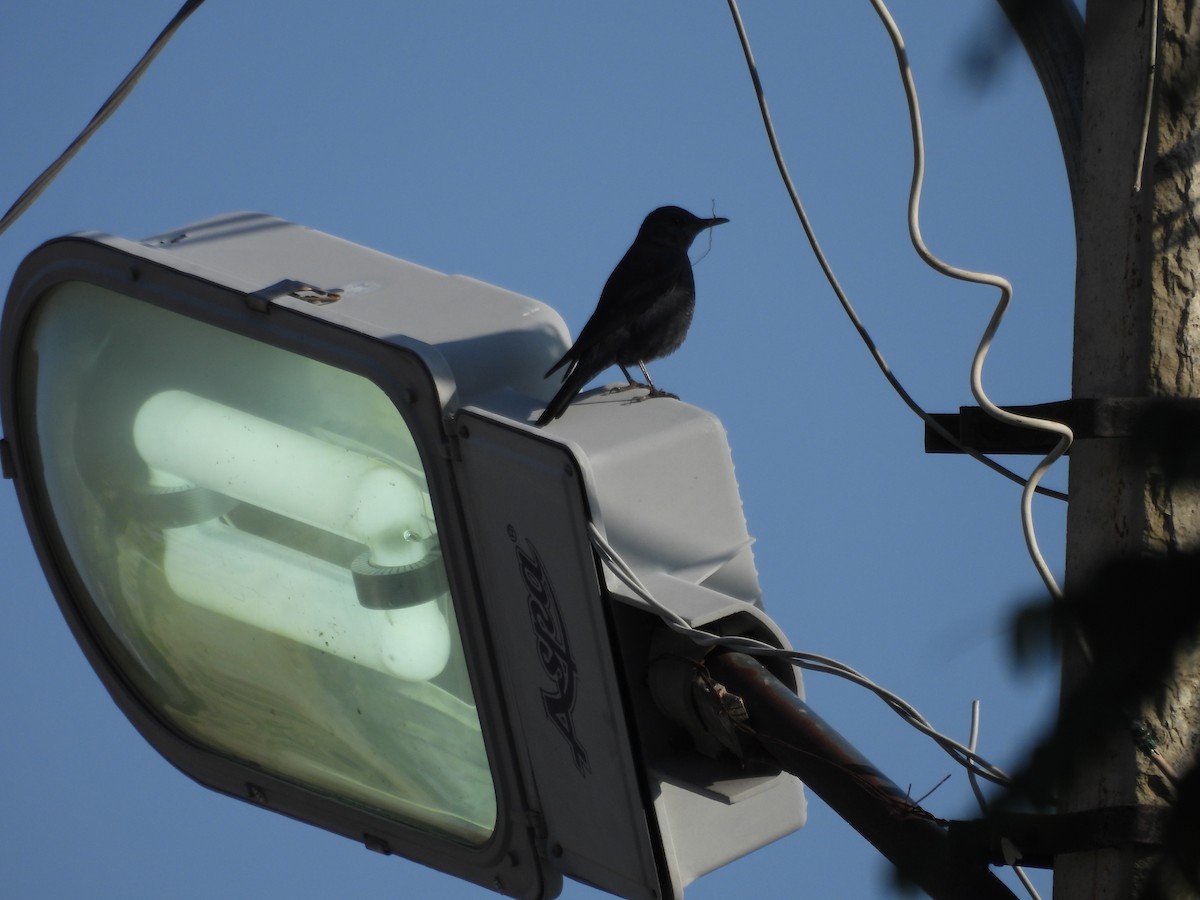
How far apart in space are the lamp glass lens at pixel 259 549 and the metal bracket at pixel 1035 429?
27.0 inches

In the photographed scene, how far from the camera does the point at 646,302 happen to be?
3273 mm

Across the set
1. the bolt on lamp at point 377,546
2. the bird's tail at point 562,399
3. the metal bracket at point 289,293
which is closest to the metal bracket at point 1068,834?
the bolt on lamp at point 377,546

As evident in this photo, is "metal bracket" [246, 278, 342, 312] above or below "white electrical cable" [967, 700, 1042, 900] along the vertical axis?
above

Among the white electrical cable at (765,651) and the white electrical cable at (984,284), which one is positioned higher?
the white electrical cable at (984,284)

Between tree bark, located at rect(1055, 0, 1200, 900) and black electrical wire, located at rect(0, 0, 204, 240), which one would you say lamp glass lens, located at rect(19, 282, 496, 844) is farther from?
tree bark, located at rect(1055, 0, 1200, 900)

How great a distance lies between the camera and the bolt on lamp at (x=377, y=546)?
1.93 m

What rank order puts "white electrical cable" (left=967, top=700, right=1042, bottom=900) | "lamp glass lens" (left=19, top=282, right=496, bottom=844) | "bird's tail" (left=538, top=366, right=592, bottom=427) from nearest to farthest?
1. "white electrical cable" (left=967, top=700, right=1042, bottom=900)
2. "bird's tail" (left=538, top=366, right=592, bottom=427)
3. "lamp glass lens" (left=19, top=282, right=496, bottom=844)

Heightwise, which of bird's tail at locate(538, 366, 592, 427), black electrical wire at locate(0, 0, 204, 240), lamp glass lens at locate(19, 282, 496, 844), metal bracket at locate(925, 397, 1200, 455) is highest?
black electrical wire at locate(0, 0, 204, 240)

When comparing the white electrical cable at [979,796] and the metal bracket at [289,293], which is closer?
the white electrical cable at [979,796]

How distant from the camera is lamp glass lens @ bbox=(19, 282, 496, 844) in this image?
Answer: 7.13 ft

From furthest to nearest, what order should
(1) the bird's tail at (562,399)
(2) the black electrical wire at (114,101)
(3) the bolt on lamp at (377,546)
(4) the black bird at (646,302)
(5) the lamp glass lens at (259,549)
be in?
1. (4) the black bird at (646,302)
2. (2) the black electrical wire at (114,101)
3. (5) the lamp glass lens at (259,549)
4. (1) the bird's tail at (562,399)
5. (3) the bolt on lamp at (377,546)

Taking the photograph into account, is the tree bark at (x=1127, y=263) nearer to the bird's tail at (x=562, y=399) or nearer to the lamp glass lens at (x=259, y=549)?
the bird's tail at (x=562, y=399)

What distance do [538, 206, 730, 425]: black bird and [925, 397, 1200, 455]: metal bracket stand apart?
1031mm

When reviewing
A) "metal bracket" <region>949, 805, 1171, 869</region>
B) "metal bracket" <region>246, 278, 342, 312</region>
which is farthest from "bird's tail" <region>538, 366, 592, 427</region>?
"metal bracket" <region>949, 805, 1171, 869</region>
